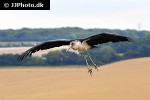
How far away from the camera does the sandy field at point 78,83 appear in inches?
1801

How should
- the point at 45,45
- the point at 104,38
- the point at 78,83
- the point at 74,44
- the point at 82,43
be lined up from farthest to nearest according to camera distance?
the point at 78,83
the point at 45,45
the point at 104,38
the point at 82,43
the point at 74,44

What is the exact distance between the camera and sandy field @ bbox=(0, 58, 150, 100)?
45.8 m

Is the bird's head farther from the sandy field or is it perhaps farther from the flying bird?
the sandy field

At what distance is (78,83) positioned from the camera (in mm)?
54750

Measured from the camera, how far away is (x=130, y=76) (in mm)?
55438

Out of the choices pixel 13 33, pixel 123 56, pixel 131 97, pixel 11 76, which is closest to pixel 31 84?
pixel 11 76

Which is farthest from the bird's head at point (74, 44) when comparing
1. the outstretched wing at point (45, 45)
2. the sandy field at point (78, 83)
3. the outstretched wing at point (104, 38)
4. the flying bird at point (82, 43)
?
the sandy field at point (78, 83)

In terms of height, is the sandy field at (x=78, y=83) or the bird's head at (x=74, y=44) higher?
the bird's head at (x=74, y=44)

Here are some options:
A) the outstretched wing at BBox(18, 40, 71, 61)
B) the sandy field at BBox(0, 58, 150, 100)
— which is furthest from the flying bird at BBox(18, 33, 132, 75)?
the sandy field at BBox(0, 58, 150, 100)

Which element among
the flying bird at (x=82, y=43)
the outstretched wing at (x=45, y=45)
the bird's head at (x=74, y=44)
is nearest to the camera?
the bird's head at (x=74, y=44)

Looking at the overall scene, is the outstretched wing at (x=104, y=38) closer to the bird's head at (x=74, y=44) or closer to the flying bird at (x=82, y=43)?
the flying bird at (x=82, y=43)

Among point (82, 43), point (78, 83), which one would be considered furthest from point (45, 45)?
point (78, 83)

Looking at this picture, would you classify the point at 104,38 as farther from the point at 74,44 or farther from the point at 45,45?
the point at 45,45

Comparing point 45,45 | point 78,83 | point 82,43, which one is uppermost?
point 82,43
